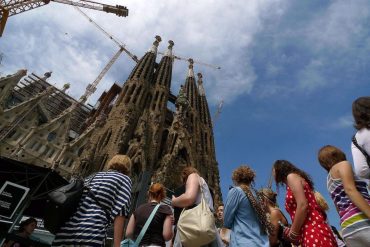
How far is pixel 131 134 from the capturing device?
90.4 ft

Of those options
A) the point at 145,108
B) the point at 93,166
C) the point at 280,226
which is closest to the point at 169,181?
the point at 93,166

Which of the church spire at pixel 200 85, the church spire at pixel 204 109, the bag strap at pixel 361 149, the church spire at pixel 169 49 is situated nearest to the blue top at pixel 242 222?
the bag strap at pixel 361 149

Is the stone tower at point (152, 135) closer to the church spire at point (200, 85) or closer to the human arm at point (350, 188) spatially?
the church spire at point (200, 85)

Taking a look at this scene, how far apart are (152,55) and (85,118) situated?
55.1ft

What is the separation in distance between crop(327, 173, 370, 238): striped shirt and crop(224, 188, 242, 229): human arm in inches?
43.3

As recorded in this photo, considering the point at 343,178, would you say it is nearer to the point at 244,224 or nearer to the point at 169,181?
the point at 244,224

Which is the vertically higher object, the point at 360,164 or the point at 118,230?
the point at 360,164

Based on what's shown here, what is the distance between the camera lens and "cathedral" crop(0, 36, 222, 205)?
989 inches

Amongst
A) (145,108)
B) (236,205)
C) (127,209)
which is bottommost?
(127,209)

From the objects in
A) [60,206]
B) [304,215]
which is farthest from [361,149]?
[60,206]

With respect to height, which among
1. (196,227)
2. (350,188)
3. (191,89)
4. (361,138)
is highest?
(191,89)

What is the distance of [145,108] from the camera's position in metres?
31.3

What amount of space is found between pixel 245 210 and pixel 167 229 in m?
1.03

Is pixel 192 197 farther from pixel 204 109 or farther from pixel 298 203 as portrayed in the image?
pixel 204 109
